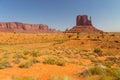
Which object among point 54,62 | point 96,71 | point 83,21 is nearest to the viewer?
point 96,71

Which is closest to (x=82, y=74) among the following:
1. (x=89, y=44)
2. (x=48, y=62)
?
(x=48, y=62)

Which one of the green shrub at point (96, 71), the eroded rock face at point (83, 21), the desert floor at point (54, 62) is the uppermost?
the eroded rock face at point (83, 21)

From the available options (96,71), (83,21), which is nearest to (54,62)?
(96,71)

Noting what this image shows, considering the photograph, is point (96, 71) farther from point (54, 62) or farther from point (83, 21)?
point (83, 21)

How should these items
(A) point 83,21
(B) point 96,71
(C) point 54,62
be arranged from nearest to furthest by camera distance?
(B) point 96,71 → (C) point 54,62 → (A) point 83,21

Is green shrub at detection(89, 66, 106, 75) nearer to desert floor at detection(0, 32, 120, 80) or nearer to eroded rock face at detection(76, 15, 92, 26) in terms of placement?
desert floor at detection(0, 32, 120, 80)

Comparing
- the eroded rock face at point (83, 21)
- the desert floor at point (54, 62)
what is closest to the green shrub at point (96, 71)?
the desert floor at point (54, 62)

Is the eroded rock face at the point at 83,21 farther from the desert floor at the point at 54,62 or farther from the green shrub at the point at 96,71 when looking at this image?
the green shrub at the point at 96,71

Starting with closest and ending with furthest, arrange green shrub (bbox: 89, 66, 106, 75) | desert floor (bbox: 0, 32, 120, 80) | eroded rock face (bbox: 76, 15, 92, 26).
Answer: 1. green shrub (bbox: 89, 66, 106, 75)
2. desert floor (bbox: 0, 32, 120, 80)
3. eroded rock face (bbox: 76, 15, 92, 26)

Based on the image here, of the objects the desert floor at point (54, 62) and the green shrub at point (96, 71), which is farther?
the desert floor at point (54, 62)

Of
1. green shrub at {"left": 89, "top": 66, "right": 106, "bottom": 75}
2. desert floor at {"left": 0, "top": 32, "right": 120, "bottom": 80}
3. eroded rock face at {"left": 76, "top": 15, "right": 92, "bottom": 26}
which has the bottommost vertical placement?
desert floor at {"left": 0, "top": 32, "right": 120, "bottom": 80}

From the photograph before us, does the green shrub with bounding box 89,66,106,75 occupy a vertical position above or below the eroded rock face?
below

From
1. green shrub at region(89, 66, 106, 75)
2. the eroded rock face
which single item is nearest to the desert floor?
green shrub at region(89, 66, 106, 75)

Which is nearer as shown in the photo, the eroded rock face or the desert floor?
the desert floor
